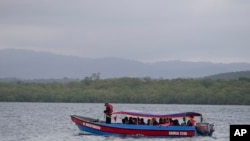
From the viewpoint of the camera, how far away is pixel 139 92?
170 m

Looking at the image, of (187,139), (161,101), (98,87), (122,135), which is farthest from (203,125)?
(98,87)

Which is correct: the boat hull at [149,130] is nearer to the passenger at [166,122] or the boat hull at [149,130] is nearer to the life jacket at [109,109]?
the passenger at [166,122]

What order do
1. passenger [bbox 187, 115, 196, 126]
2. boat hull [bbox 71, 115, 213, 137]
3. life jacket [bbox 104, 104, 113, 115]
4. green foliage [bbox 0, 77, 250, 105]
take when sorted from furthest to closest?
green foliage [bbox 0, 77, 250, 105] → passenger [bbox 187, 115, 196, 126] → life jacket [bbox 104, 104, 113, 115] → boat hull [bbox 71, 115, 213, 137]

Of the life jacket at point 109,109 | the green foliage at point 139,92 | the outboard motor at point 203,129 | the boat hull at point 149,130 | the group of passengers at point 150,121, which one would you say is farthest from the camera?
the green foliage at point 139,92

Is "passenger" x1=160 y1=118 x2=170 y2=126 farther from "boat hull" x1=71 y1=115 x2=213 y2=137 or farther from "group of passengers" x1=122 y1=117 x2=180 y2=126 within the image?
"boat hull" x1=71 y1=115 x2=213 y2=137

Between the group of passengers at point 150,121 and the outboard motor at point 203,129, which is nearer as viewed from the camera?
the outboard motor at point 203,129

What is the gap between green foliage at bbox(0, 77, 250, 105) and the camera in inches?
6289

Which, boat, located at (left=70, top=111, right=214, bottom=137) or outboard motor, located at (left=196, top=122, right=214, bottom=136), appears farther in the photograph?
outboard motor, located at (left=196, top=122, right=214, bottom=136)

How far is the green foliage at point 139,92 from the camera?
15975cm

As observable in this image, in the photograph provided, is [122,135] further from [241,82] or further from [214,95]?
[241,82]

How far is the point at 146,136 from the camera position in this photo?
56.5 m

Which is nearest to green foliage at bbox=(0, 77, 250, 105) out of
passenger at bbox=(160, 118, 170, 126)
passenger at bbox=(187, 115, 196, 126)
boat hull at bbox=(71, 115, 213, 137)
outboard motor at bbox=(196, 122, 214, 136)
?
passenger at bbox=(187, 115, 196, 126)

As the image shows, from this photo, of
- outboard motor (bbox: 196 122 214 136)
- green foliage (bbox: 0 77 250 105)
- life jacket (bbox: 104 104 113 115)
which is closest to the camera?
life jacket (bbox: 104 104 113 115)

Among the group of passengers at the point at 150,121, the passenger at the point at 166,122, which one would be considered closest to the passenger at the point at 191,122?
the group of passengers at the point at 150,121
